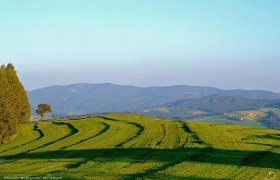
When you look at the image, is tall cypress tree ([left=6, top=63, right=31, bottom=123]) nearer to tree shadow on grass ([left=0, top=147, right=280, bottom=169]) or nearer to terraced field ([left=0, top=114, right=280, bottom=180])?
terraced field ([left=0, top=114, right=280, bottom=180])

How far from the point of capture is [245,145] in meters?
→ 73.1

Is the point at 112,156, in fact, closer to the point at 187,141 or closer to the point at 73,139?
the point at 187,141

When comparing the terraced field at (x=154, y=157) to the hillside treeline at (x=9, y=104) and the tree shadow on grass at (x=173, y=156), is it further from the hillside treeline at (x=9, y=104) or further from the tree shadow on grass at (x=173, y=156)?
the hillside treeline at (x=9, y=104)

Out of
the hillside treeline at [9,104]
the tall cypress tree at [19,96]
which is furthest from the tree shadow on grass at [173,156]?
the tall cypress tree at [19,96]

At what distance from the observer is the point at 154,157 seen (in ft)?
198

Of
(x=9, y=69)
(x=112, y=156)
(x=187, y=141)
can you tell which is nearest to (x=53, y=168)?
(x=112, y=156)

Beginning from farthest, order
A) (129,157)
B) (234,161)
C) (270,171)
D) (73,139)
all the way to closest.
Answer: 1. (73,139)
2. (129,157)
3. (234,161)
4. (270,171)

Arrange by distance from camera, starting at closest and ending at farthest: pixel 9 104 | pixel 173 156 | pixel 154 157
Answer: pixel 154 157 → pixel 173 156 → pixel 9 104

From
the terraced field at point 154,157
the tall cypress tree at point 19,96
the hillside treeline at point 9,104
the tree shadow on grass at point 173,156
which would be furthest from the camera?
the tall cypress tree at point 19,96

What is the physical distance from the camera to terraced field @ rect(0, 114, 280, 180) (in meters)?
47.8

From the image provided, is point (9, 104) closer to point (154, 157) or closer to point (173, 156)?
point (154, 157)

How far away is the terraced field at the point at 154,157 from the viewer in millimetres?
47781

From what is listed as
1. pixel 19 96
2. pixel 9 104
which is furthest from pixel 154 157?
pixel 19 96

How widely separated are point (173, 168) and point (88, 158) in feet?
52.2
